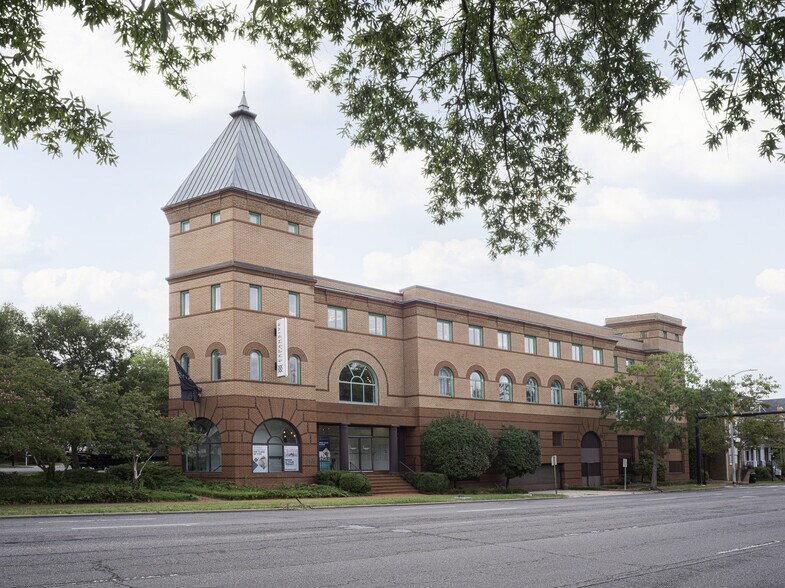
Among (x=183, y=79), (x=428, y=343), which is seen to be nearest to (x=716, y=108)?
(x=183, y=79)

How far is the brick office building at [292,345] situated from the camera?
3769cm

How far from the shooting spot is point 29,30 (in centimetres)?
1088

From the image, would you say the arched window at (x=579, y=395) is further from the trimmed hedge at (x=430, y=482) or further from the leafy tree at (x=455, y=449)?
the trimmed hedge at (x=430, y=482)

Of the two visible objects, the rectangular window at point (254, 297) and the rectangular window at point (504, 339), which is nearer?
the rectangular window at point (254, 297)

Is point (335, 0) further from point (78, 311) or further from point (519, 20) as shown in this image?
point (78, 311)

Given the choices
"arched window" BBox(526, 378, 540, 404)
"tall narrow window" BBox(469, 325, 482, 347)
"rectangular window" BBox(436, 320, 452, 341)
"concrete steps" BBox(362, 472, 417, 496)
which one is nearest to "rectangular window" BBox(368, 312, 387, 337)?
"rectangular window" BBox(436, 320, 452, 341)

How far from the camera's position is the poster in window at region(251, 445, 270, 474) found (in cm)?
3719

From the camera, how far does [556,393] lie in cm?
5609

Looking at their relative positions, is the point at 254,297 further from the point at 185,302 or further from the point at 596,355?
the point at 596,355

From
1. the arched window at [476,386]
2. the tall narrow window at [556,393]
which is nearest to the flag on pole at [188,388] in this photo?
the arched window at [476,386]

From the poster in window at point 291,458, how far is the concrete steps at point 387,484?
4.14 m

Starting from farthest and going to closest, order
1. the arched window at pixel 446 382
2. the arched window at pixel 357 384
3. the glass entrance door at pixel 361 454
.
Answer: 1. the arched window at pixel 446 382
2. the glass entrance door at pixel 361 454
3. the arched window at pixel 357 384

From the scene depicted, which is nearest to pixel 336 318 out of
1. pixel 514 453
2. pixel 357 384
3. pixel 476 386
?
pixel 357 384

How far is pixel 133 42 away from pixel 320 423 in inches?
1233
